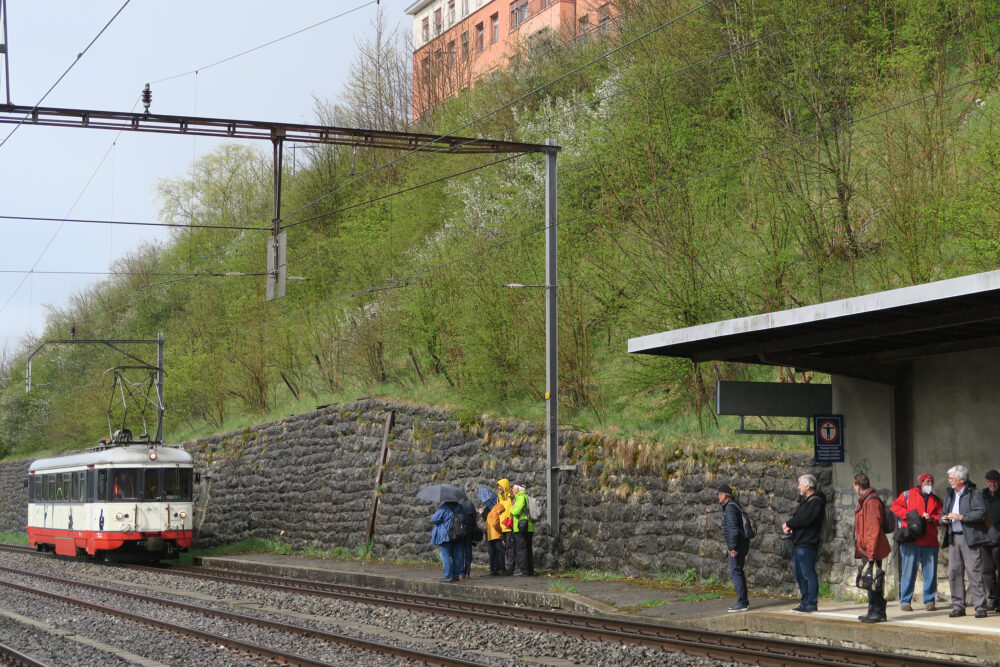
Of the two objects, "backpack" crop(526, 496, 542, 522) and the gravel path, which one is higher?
"backpack" crop(526, 496, 542, 522)

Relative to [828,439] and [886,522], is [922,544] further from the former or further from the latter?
[828,439]

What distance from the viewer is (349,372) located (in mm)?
37062

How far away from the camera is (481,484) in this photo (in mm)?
22703

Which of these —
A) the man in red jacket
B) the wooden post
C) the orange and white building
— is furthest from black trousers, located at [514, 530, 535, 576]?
the orange and white building

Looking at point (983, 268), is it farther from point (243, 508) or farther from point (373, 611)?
point (243, 508)

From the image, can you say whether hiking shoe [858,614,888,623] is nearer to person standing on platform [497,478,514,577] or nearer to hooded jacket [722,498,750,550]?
hooded jacket [722,498,750,550]

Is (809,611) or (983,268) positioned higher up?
(983,268)

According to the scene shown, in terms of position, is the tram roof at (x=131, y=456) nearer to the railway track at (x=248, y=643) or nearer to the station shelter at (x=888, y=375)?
the railway track at (x=248, y=643)

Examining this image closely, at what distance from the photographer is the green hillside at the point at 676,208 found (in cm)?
1720

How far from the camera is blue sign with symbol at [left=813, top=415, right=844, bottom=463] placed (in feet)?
47.4

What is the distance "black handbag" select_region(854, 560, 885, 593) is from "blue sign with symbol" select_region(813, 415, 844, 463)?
8.44ft

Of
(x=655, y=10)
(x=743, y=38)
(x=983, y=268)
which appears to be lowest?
(x=983, y=268)

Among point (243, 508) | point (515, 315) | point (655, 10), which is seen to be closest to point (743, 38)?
point (655, 10)

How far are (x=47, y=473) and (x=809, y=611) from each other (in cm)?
2586
